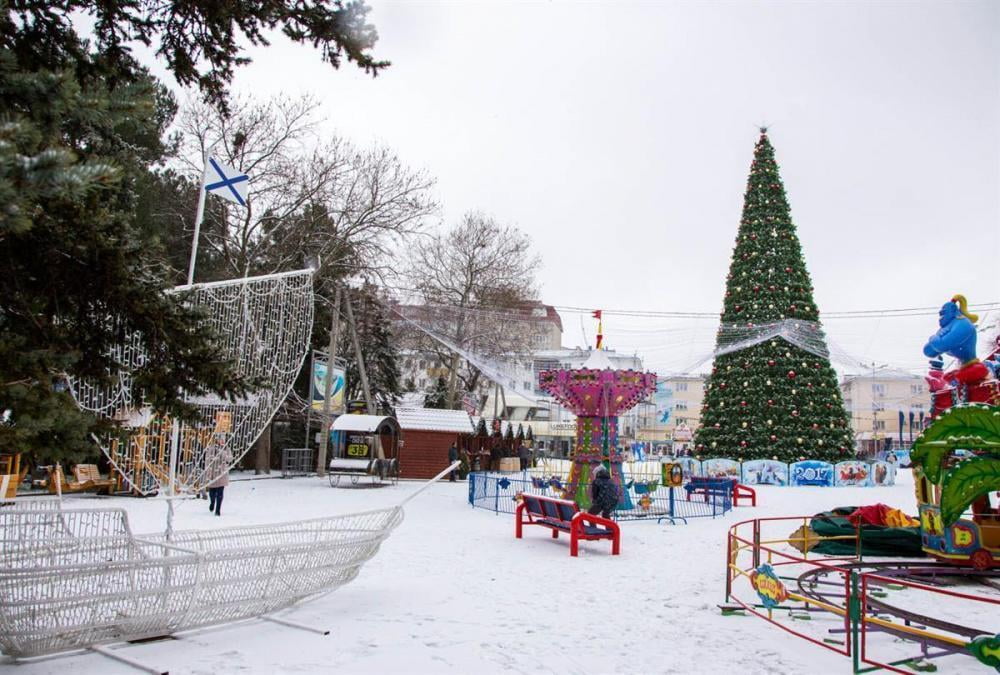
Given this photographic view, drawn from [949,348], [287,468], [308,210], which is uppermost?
[308,210]

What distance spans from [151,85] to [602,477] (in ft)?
35.7

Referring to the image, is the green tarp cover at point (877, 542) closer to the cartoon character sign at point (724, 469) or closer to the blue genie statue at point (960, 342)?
the blue genie statue at point (960, 342)

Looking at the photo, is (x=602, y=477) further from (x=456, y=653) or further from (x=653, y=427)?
(x=653, y=427)

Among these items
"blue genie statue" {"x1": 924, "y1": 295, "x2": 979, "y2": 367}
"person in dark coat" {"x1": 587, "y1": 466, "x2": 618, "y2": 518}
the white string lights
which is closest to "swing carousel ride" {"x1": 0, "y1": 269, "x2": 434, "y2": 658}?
the white string lights

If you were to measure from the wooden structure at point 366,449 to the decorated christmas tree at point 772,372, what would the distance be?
44.0 feet

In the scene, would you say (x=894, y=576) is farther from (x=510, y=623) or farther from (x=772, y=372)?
(x=772, y=372)

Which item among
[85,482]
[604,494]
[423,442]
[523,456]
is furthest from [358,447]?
[604,494]

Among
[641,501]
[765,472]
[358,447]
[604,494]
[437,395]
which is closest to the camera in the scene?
[604,494]

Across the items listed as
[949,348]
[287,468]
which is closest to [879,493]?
[949,348]

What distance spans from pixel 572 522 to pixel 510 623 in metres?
4.62

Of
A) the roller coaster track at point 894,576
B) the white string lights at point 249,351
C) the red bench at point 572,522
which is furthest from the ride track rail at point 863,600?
the white string lights at point 249,351

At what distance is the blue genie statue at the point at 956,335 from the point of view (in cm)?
1113

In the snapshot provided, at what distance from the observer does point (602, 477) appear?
44.2ft

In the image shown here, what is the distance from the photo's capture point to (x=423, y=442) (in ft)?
93.6
